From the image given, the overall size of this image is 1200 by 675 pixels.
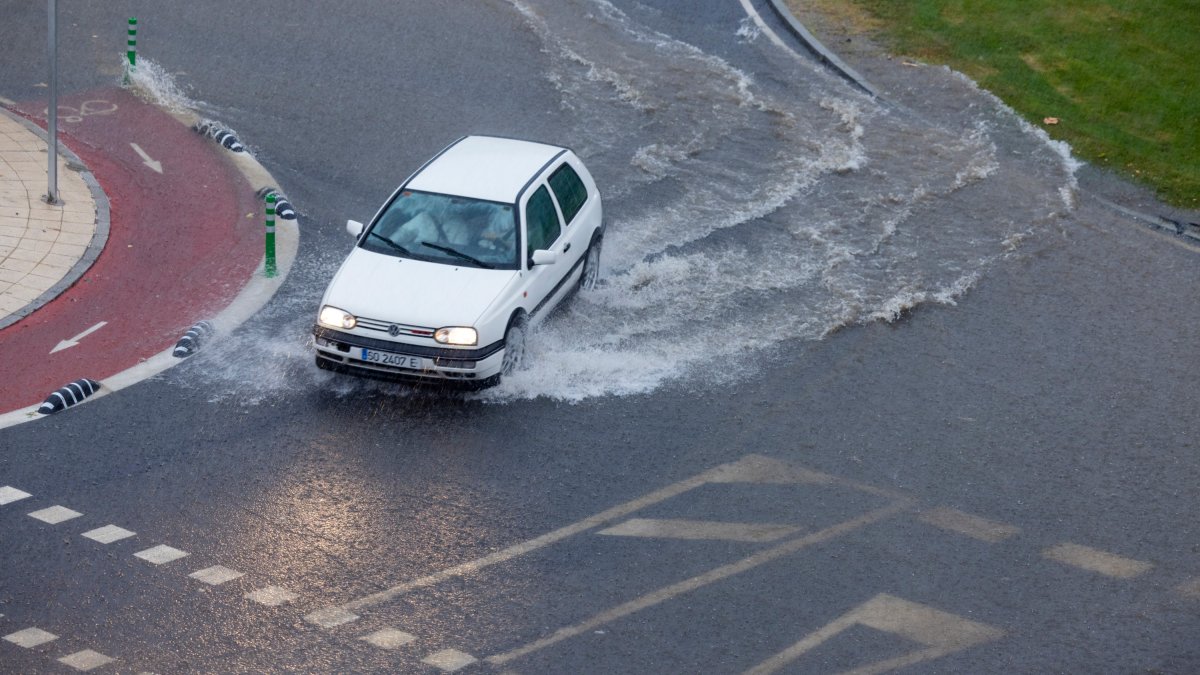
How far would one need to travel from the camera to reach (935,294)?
47.1 feet

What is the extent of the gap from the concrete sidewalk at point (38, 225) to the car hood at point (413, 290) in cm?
351

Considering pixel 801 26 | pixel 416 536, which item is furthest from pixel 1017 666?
pixel 801 26

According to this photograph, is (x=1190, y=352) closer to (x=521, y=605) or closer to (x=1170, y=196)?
(x=1170, y=196)

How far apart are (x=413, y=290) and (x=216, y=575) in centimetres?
348

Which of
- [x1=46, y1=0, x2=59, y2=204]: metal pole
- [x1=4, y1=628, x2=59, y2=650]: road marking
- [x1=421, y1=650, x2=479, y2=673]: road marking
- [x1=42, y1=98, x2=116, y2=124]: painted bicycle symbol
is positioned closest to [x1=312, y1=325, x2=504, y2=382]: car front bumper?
[x1=421, y1=650, x2=479, y2=673]: road marking

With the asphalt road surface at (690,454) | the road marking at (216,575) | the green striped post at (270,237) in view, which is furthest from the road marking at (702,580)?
the green striped post at (270,237)

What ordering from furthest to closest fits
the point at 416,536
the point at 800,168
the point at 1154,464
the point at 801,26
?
the point at 801,26 → the point at 800,168 → the point at 1154,464 → the point at 416,536

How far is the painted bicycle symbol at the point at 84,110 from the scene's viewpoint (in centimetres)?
1756

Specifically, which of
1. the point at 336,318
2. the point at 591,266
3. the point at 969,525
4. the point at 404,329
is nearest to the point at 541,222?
the point at 591,266

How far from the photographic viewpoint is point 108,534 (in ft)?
30.9

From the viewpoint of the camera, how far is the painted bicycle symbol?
17.6 meters

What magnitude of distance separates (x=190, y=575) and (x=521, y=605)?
2.32 meters

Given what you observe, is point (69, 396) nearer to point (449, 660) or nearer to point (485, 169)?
point (485, 169)

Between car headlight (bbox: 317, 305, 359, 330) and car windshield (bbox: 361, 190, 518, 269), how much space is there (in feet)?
3.24
